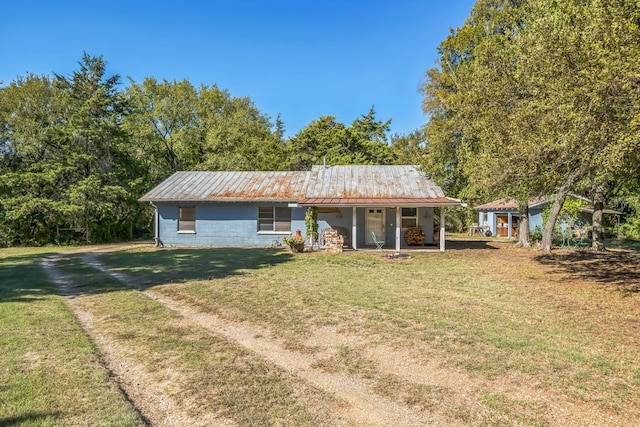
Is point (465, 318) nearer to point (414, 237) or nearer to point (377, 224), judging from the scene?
point (414, 237)

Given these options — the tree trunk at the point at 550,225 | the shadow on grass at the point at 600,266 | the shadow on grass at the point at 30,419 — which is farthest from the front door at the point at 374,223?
the shadow on grass at the point at 30,419

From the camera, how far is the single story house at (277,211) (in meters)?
19.2

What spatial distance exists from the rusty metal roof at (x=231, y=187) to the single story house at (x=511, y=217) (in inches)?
659

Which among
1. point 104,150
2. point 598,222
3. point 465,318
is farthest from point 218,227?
point 598,222

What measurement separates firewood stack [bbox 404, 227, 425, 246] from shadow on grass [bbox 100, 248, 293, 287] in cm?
622

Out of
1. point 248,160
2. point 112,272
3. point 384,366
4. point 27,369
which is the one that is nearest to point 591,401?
point 384,366

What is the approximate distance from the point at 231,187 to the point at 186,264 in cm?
816

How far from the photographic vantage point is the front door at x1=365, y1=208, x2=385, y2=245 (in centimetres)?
1931

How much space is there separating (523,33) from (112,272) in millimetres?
13580

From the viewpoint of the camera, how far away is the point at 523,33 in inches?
402

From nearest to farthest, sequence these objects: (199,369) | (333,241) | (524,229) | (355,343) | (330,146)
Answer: (199,369)
(355,343)
(333,241)
(524,229)
(330,146)

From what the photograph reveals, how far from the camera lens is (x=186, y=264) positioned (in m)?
13.2

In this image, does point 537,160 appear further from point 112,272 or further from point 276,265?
point 112,272

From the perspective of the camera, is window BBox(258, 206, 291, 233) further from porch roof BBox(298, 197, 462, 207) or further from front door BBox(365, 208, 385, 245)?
front door BBox(365, 208, 385, 245)
